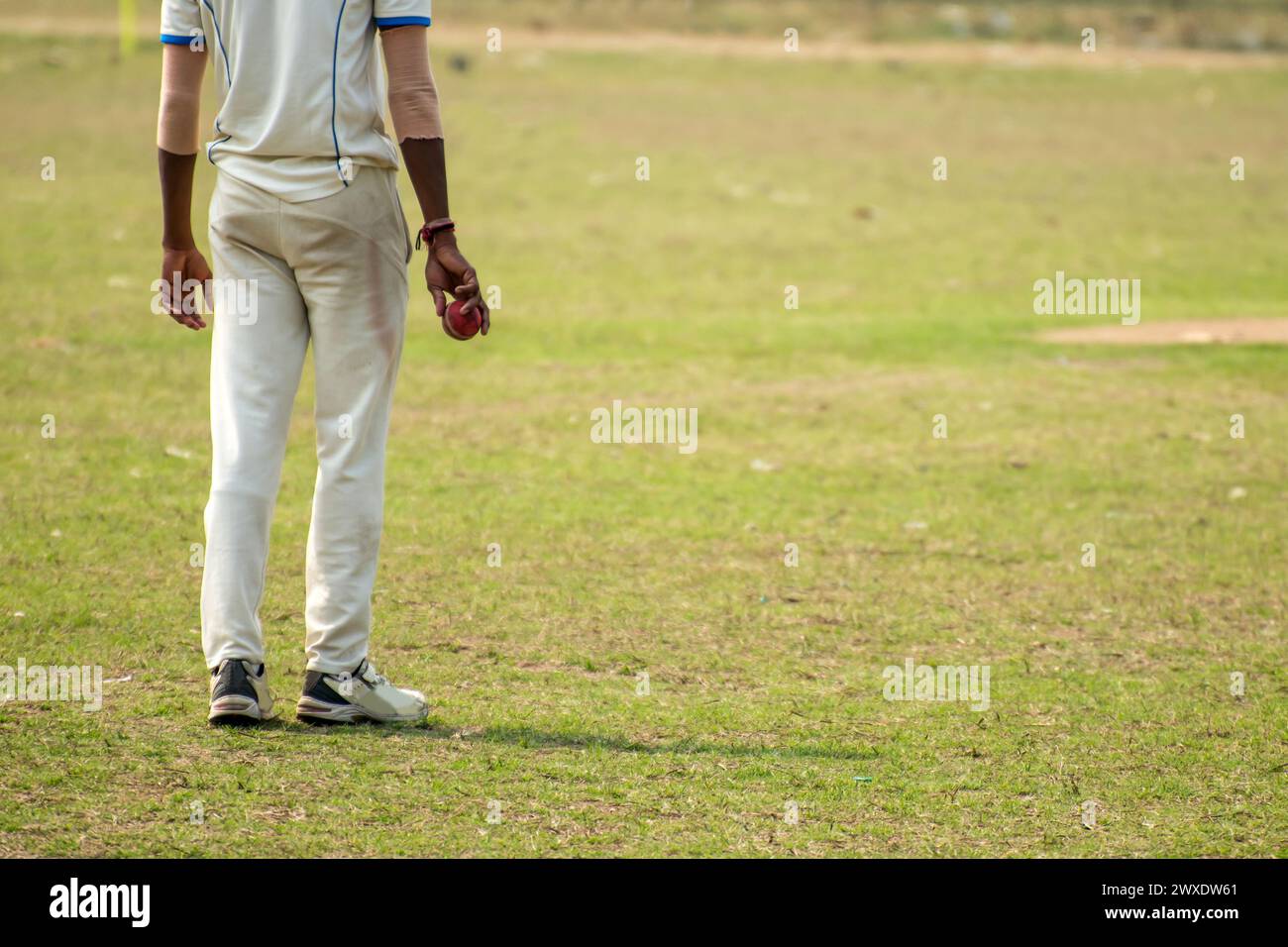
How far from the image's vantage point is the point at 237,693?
3994 mm

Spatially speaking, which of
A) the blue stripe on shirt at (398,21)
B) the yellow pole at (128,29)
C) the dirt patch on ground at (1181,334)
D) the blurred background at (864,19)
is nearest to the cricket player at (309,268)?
the blue stripe on shirt at (398,21)

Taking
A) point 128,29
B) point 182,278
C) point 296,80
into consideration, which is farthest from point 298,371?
point 128,29

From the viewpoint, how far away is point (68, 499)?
6.36 m

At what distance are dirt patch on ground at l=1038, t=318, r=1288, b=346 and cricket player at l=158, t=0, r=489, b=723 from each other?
293 inches

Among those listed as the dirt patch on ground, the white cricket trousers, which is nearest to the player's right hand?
the white cricket trousers

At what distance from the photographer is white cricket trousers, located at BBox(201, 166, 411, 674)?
12.9ft

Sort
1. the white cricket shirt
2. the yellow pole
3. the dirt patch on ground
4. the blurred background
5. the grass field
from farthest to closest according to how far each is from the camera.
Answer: the blurred background
the yellow pole
the dirt patch on ground
the white cricket shirt
the grass field

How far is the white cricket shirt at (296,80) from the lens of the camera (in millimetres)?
3852

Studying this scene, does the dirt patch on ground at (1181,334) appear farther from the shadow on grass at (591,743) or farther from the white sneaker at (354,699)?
the white sneaker at (354,699)

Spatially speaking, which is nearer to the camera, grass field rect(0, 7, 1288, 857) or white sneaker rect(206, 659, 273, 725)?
grass field rect(0, 7, 1288, 857)

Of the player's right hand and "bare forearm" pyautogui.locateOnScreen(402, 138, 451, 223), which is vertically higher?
"bare forearm" pyautogui.locateOnScreen(402, 138, 451, 223)

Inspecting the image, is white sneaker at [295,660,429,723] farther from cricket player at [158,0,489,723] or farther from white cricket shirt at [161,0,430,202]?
white cricket shirt at [161,0,430,202]

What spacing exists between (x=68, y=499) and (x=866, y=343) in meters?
5.62

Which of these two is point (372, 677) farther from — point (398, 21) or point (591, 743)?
point (398, 21)
